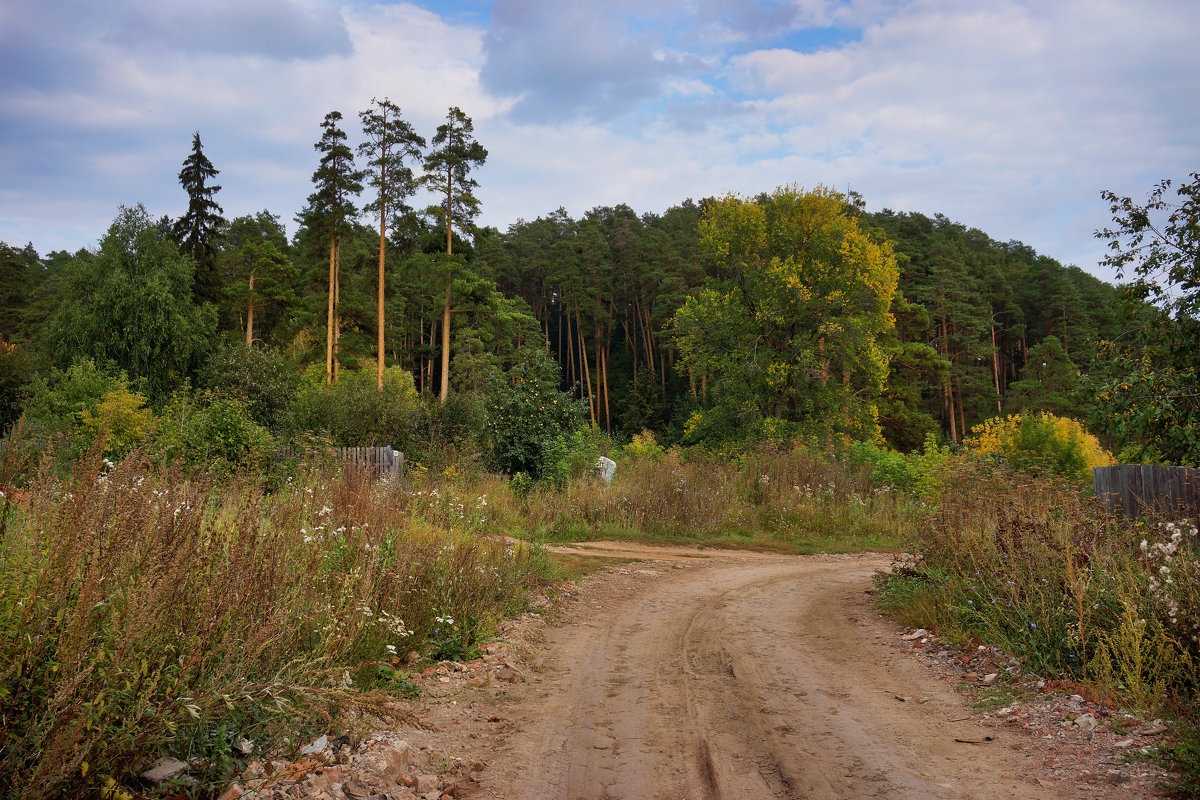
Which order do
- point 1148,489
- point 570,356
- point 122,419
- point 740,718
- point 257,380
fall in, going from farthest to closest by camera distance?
point 570,356 → point 257,380 → point 122,419 → point 1148,489 → point 740,718

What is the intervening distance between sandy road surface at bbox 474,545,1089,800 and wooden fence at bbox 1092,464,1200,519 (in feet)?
10.1

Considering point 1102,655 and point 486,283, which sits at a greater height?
point 486,283

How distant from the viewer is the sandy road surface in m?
3.78

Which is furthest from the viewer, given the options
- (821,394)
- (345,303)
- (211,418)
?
(345,303)

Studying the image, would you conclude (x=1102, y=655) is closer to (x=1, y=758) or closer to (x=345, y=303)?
(x=1, y=758)

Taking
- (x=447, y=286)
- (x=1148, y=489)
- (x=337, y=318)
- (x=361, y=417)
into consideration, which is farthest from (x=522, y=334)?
(x=1148, y=489)

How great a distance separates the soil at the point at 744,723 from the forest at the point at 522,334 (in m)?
5.97

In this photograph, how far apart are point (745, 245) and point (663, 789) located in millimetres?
27695

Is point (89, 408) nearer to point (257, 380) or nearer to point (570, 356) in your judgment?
point (257, 380)

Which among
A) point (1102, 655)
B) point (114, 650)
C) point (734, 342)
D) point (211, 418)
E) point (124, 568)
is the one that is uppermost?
point (734, 342)

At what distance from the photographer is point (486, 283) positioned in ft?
137

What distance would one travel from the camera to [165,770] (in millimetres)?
3314

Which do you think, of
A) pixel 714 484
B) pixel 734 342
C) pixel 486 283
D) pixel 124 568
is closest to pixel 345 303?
pixel 486 283

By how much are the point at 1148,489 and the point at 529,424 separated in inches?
546
